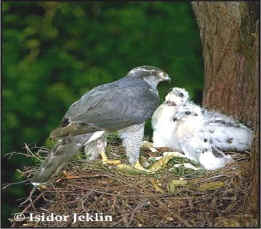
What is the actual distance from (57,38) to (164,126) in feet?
9.32

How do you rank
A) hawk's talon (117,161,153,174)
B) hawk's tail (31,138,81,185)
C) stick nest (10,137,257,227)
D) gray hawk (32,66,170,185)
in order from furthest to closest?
hawk's talon (117,161,153,174)
gray hawk (32,66,170,185)
hawk's tail (31,138,81,185)
stick nest (10,137,257,227)

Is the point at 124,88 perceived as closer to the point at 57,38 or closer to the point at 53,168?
the point at 53,168

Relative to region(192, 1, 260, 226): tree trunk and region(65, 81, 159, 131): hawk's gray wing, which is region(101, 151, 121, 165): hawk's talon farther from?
region(192, 1, 260, 226): tree trunk

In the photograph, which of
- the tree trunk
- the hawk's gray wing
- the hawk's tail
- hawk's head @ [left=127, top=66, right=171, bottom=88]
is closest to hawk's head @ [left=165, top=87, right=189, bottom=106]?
hawk's head @ [left=127, top=66, right=171, bottom=88]

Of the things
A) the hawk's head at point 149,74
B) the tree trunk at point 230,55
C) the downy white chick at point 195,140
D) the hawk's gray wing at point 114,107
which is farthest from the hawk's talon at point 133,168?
the tree trunk at point 230,55

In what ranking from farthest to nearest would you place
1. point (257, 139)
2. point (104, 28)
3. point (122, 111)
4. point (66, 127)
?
point (104, 28) < point (122, 111) < point (66, 127) < point (257, 139)

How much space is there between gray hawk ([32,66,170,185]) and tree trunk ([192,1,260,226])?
71 cm

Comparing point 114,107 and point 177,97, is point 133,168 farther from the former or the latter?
point 177,97

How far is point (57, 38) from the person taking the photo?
7.45 metres

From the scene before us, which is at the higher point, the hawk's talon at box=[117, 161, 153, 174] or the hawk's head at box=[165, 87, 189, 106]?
the hawk's head at box=[165, 87, 189, 106]

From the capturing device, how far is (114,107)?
4.31 m

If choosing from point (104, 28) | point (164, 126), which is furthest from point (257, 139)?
point (104, 28)

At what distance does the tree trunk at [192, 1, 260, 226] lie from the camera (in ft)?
16.3

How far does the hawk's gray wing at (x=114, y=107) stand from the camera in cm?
418
